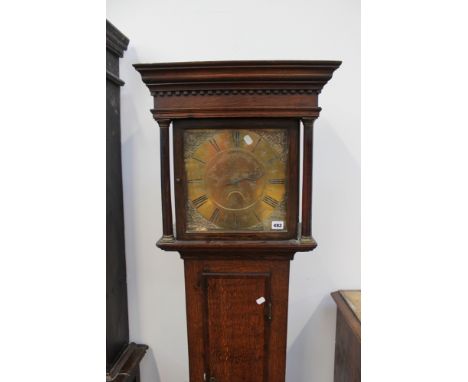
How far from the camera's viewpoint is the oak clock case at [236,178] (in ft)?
3.05

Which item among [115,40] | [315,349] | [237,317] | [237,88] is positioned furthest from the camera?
[315,349]

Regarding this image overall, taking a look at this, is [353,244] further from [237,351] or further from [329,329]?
[237,351]

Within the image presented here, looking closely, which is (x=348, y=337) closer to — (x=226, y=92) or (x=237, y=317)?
(x=237, y=317)

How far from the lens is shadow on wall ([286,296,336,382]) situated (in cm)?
140

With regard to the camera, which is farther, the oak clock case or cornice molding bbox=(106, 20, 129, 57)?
cornice molding bbox=(106, 20, 129, 57)

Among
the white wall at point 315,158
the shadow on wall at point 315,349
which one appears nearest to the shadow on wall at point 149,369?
the white wall at point 315,158

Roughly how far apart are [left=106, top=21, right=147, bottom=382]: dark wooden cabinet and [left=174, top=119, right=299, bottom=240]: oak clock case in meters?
0.46

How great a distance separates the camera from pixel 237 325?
3.35 ft

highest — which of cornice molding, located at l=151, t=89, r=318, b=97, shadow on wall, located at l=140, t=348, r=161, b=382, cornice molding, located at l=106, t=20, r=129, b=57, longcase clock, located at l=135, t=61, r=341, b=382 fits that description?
cornice molding, located at l=106, t=20, r=129, b=57

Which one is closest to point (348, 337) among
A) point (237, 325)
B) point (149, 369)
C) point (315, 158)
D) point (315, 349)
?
point (315, 349)

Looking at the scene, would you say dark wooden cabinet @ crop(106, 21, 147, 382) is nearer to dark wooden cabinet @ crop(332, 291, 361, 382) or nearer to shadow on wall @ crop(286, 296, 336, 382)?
shadow on wall @ crop(286, 296, 336, 382)

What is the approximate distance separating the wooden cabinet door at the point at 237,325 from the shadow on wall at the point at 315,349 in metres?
0.43

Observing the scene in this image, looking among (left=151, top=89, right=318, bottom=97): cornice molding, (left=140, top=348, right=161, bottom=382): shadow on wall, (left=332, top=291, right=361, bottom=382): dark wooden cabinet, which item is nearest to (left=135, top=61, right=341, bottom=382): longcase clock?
(left=151, top=89, right=318, bottom=97): cornice molding

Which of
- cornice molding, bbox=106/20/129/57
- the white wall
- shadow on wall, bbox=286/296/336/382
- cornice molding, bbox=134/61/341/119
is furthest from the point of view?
shadow on wall, bbox=286/296/336/382
